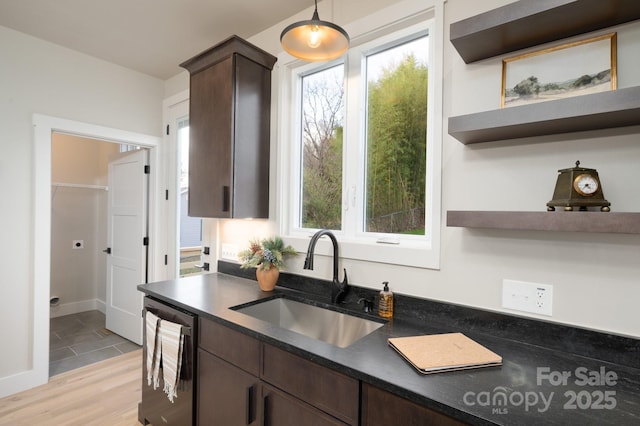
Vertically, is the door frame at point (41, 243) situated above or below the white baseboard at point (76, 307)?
above

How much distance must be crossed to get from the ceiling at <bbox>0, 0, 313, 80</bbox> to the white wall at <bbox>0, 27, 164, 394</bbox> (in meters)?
0.17

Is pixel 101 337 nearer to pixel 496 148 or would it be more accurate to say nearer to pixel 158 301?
pixel 158 301

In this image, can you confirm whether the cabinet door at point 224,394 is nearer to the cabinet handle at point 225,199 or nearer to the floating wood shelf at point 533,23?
the cabinet handle at point 225,199

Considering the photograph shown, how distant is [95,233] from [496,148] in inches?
191

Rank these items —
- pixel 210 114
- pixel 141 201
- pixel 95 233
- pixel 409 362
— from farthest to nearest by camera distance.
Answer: pixel 95 233, pixel 141 201, pixel 210 114, pixel 409 362

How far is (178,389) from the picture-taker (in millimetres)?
1735

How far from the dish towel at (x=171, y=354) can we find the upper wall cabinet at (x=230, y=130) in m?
0.72

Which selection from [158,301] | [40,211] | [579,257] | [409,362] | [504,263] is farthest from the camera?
[40,211]

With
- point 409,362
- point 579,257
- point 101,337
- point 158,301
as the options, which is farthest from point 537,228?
point 101,337

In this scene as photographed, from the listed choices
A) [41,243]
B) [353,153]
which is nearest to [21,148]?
[41,243]

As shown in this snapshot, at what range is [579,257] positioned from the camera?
1.17 meters

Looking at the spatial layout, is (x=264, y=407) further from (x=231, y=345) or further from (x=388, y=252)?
A: (x=388, y=252)

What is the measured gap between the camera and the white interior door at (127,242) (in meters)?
3.22

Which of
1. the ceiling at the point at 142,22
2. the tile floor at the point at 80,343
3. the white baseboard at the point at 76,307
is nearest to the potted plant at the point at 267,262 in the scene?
the ceiling at the point at 142,22
